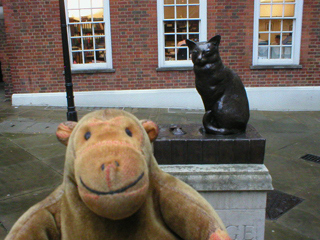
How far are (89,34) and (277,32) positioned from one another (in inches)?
219

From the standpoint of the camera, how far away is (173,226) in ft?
5.38

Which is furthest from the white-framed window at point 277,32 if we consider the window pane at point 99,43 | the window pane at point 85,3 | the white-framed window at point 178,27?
the window pane at point 85,3

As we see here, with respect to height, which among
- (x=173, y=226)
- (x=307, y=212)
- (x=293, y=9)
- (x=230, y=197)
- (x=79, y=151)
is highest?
(x=293, y=9)

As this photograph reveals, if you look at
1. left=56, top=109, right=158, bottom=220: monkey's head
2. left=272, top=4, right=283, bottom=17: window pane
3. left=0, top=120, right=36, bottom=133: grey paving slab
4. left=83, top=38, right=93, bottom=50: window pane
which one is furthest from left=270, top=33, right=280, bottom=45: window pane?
left=56, top=109, right=158, bottom=220: monkey's head

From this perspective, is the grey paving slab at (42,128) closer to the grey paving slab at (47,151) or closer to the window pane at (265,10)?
the grey paving slab at (47,151)

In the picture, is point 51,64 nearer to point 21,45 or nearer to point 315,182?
point 21,45

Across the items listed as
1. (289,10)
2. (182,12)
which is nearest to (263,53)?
(289,10)

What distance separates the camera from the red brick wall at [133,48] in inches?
363

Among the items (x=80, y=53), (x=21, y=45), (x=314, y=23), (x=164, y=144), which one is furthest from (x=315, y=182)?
(x=21, y=45)

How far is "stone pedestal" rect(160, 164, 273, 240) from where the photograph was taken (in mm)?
2713

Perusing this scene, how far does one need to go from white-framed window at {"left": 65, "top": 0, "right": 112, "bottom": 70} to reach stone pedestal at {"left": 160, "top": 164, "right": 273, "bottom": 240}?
7.39 metres

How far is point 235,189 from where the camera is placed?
8.96ft

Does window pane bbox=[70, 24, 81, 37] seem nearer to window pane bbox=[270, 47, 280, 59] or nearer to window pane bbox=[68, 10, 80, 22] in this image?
window pane bbox=[68, 10, 80, 22]

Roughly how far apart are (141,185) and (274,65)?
9.08 metres
